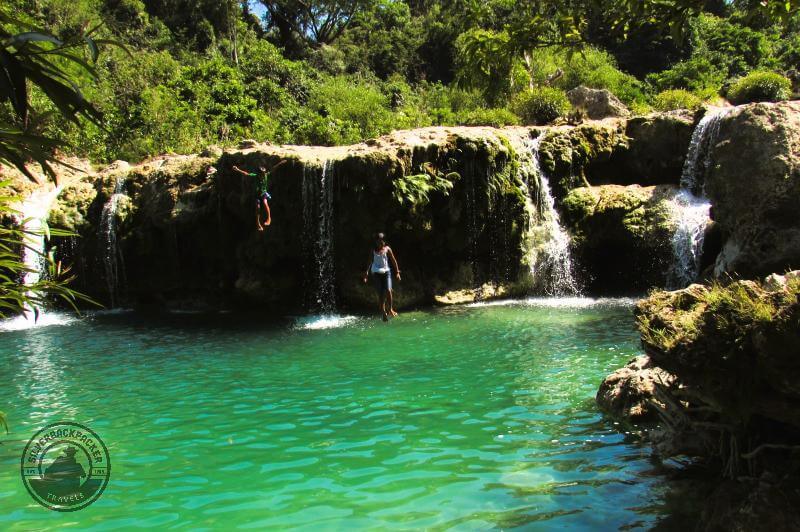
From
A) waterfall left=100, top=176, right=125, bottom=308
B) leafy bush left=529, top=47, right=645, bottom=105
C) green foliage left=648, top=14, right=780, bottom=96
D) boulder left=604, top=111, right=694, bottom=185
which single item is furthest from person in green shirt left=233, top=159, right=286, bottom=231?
green foliage left=648, top=14, right=780, bottom=96

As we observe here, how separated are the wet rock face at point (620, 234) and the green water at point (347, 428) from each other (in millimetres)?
3849

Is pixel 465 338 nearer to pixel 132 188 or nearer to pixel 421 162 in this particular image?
pixel 421 162

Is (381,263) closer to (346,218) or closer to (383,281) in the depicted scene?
(383,281)

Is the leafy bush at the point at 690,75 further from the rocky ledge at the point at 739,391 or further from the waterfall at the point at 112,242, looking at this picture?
the rocky ledge at the point at 739,391

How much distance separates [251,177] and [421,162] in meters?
4.28

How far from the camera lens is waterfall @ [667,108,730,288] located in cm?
1403

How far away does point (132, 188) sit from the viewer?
1759 centimetres

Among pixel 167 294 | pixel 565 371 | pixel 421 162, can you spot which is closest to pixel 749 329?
pixel 565 371

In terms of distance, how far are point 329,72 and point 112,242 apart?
26.9 m

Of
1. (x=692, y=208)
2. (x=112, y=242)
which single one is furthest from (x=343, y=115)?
(x=692, y=208)

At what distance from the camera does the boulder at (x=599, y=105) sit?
67.1 ft

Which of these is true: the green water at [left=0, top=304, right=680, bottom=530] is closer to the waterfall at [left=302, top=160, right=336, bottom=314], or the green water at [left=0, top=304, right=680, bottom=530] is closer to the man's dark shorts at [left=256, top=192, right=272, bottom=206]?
the waterfall at [left=302, top=160, right=336, bottom=314]

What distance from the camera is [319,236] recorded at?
15.4 m

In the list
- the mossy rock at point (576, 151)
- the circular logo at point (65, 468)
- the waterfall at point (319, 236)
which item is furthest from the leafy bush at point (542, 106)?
the circular logo at point (65, 468)
